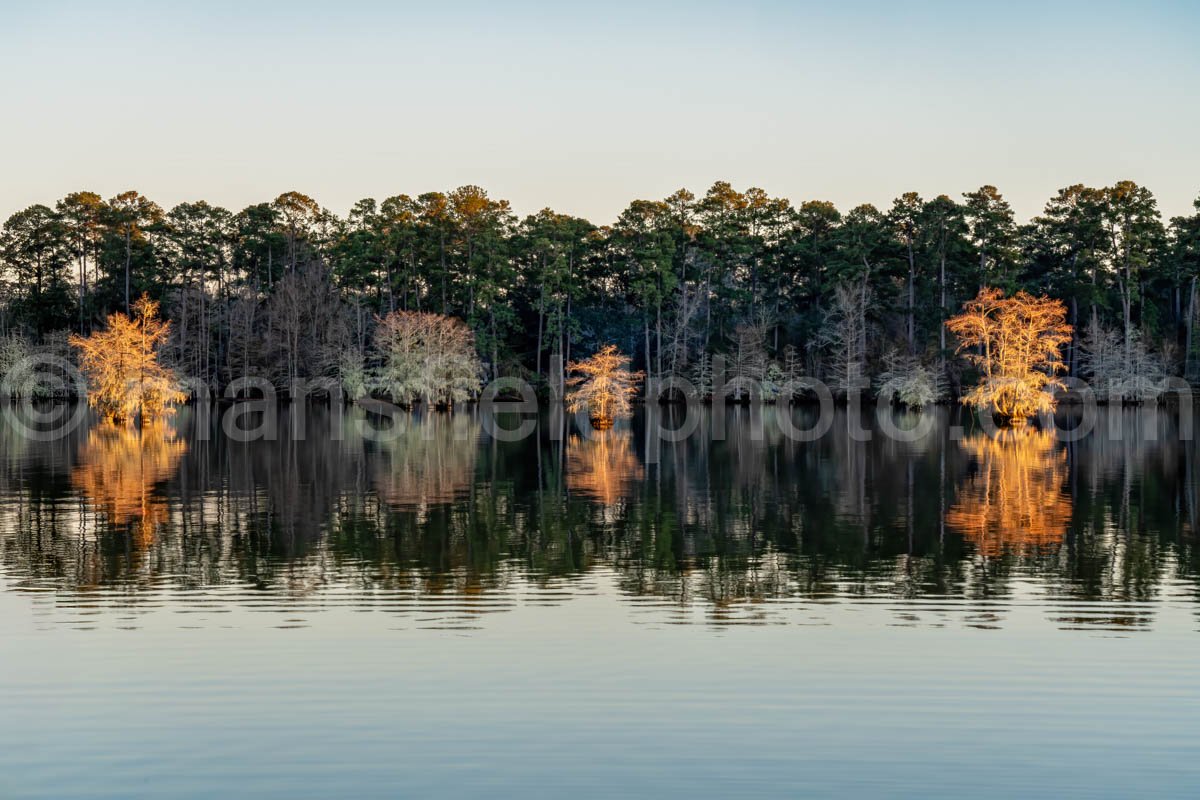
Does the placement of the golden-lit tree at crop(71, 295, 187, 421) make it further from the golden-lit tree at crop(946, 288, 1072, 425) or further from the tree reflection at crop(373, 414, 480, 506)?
the golden-lit tree at crop(946, 288, 1072, 425)

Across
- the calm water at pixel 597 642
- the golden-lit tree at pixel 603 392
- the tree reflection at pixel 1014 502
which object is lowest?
the calm water at pixel 597 642

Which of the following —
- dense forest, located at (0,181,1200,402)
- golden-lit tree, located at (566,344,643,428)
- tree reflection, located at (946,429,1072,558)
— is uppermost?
dense forest, located at (0,181,1200,402)

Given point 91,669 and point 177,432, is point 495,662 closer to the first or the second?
point 91,669

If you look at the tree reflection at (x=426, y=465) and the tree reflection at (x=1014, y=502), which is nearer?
the tree reflection at (x=1014, y=502)

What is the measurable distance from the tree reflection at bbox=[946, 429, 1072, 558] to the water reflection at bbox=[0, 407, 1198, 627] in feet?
0.33

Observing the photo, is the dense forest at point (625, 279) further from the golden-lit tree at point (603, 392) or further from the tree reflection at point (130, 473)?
the tree reflection at point (130, 473)

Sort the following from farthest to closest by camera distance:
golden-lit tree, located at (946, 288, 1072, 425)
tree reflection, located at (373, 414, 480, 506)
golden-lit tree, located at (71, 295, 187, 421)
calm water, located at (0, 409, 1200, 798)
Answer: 1. golden-lit tree, located at (71, 295, 187, 421)
2. golden-lit tree, located at (946, 288, 1072, 425)
3. tree reflection, located at (373, 414, 480, 506)
4. calm water, located at (0, 409, 1200, 798)

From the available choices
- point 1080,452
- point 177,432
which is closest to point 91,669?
point 1080,452

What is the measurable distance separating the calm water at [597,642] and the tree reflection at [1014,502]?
14cm

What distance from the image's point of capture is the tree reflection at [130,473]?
2061 cm

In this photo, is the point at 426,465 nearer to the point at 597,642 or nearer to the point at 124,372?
the point at 597,642

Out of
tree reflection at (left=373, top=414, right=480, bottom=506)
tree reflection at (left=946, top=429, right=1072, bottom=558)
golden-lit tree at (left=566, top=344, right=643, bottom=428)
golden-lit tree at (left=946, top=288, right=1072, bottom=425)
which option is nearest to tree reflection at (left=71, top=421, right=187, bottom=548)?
tree reflection at (left=373, top=414, right=480, bottom=506)

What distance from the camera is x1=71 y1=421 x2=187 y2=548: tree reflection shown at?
2061cm

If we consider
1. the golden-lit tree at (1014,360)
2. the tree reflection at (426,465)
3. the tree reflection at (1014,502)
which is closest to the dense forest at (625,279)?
the golden-lit tree at (1014,360)
